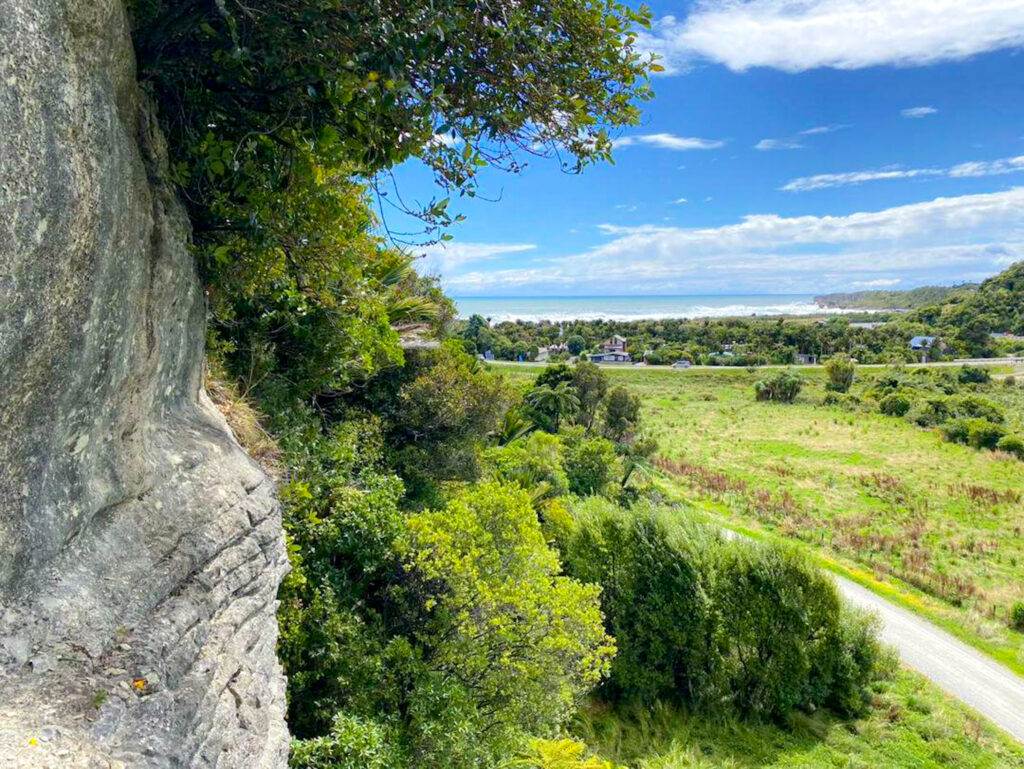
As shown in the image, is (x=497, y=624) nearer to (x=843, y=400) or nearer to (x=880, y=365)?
(x=843, y=400)

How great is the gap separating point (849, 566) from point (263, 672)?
2510 centimetres

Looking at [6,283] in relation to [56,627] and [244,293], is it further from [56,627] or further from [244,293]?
[244,293]

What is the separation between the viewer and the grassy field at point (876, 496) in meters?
21.3

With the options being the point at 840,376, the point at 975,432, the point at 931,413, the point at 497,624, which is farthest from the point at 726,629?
the point at 840,376

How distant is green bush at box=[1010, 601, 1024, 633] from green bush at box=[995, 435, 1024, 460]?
28223 millimetres

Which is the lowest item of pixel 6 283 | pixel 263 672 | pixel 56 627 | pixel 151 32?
pixel 263 672

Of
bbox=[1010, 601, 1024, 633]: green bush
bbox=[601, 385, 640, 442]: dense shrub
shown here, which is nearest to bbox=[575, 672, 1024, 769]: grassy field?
bbox=[1010, 601, 1024, 633]: green bush

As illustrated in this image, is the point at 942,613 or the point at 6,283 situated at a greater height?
the point at 6,283

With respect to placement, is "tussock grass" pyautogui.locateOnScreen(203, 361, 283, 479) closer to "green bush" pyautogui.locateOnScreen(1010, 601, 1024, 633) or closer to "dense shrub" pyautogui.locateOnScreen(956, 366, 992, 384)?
"green bush" pyautogui.locateOnScreen(1010, 601, 1024, 633)

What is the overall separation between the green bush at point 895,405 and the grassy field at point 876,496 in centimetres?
248

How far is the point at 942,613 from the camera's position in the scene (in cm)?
1961

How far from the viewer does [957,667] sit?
16.7m

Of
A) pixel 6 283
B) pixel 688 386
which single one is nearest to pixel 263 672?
pixel 6 283

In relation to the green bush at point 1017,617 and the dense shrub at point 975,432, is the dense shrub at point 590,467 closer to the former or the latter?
the green bush at point 1017,617
